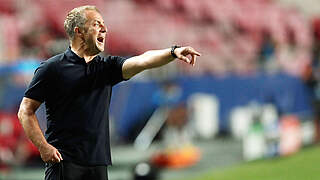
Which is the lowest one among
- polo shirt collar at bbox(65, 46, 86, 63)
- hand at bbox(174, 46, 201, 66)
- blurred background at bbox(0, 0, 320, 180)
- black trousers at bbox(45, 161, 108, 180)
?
blurred background at bbox(0, 0, 320, 180)

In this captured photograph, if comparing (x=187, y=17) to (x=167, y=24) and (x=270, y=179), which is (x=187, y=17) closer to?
(x=167, y=24)

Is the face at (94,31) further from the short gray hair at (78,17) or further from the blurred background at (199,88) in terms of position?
the blurred background at (199,88)

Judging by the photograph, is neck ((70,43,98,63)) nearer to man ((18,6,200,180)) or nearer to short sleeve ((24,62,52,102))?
man ((18,6,200,180))

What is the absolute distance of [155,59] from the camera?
5422 millimetres

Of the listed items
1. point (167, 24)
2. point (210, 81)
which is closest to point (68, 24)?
point (210, 81)

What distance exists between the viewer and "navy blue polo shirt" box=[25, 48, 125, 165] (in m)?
5.55

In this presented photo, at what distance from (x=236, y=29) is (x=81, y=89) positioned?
48.5 feet

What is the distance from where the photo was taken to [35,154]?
14430 millimetres

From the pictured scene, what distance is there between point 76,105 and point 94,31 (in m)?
0.47

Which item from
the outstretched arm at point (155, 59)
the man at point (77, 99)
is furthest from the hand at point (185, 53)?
the man at point (77, 99)

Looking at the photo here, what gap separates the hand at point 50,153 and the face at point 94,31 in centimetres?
66

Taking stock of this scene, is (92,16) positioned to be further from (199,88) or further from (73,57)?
(199,88)

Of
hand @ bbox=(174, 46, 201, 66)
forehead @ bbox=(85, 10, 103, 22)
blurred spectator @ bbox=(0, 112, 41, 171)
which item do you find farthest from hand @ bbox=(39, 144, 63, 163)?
blurred spectator @ bbox=(0, 112, 41, 171)

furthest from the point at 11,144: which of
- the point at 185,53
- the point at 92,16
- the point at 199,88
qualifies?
the point at 185,53
